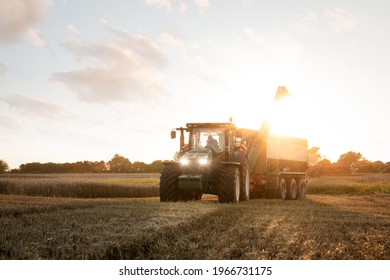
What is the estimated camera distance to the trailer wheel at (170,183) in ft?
51.9

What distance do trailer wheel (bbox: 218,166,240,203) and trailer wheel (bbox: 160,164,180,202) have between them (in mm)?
1560

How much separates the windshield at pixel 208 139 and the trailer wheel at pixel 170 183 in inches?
68.4

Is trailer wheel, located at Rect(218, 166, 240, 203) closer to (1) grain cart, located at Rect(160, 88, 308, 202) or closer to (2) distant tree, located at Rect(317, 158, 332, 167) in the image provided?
(1) grain cart, located at Rect(160, 88, 308, 202)

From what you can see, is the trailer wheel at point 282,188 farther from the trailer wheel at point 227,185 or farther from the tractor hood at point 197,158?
the tractor hood at point 197,158

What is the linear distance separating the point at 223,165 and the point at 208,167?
2.33 ft

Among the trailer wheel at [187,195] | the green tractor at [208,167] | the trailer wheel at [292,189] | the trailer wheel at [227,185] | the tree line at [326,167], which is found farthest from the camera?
the tree line at [326,167]

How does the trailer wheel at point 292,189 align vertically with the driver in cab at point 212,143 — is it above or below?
below

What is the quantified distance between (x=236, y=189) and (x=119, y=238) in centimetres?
943

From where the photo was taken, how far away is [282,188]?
74.3 ft

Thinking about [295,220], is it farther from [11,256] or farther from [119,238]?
[11,256]

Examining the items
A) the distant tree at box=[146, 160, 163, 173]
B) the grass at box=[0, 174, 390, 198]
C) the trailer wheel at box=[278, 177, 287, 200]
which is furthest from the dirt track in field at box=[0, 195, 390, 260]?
the distant tree at box=[146, 160, 163, 173]

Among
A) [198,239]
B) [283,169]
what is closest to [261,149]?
[283,169]

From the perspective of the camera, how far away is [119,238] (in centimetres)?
738

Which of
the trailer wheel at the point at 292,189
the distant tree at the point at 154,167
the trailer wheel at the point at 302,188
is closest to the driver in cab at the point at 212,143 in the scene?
the trailer wheel at the point at 292,189
